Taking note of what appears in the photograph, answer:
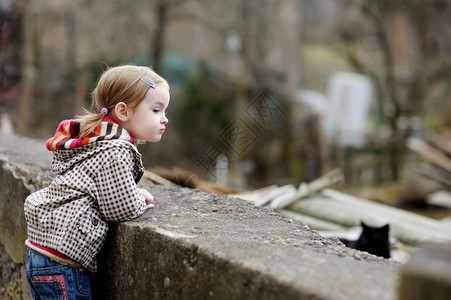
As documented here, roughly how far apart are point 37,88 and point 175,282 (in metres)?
13.4

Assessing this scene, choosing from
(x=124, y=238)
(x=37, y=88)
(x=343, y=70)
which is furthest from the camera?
(x=343, y=70)

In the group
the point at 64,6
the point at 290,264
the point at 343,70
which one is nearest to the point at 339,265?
the point at 290,264

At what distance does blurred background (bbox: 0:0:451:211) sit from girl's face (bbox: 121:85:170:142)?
8912mm

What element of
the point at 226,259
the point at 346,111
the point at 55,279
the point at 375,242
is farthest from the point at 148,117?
the point at 346,111

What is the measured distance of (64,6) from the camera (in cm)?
1273

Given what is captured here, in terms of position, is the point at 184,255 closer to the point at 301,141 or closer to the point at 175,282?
the point at 175,282

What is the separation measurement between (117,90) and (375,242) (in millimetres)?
1991

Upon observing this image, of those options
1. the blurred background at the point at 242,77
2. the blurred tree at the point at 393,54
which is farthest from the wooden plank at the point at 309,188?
the blurred tree at the point at 393,54

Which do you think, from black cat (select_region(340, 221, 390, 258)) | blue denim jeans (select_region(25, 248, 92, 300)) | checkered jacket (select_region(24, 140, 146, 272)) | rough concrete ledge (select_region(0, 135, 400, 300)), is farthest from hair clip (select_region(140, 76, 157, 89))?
black cat (select_region(340, 221, 390, 258))

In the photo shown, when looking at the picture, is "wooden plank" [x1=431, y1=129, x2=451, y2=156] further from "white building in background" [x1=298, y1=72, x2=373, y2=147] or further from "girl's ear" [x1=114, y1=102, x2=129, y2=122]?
"girl's ear" [x1=114, y1=102, x2=129, y2=122]

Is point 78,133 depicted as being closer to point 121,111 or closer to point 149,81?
point 121,111

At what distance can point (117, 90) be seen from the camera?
204cm

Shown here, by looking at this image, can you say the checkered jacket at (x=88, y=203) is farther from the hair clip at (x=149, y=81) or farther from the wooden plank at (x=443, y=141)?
the wooden plank at (x=443, y=141)

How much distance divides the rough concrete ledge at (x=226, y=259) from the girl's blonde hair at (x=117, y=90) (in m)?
0.45
